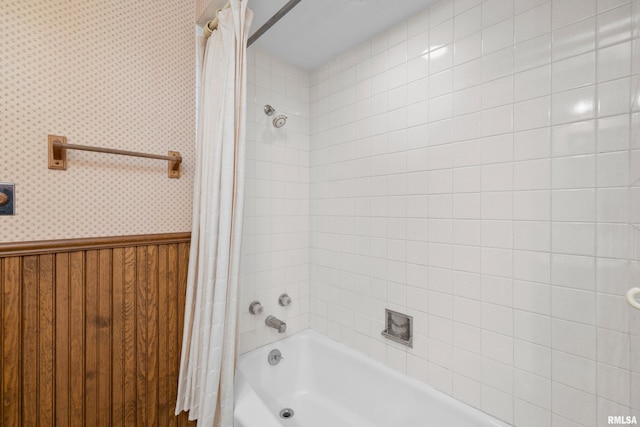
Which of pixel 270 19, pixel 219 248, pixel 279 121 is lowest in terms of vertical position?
pixel 219 248

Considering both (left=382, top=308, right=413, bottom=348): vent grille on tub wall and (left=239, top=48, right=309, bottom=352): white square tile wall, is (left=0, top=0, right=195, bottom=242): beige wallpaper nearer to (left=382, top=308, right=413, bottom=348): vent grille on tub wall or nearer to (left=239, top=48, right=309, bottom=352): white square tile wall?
(left=239, top=48, right=309, bottom=352): white square tile wall

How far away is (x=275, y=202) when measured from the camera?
185 cm

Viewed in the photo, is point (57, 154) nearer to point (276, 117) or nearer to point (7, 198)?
point (7, 198)

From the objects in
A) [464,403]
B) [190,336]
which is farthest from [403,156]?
[190,336]

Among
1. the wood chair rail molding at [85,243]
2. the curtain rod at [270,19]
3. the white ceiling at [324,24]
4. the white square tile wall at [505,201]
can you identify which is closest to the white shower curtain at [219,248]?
the curtain rod at [270,19]

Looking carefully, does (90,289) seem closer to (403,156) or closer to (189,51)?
(189,51)

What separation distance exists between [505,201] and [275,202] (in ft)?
4.29

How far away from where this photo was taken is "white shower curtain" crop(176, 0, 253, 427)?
3.80ft

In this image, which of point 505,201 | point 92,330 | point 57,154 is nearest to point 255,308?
point 92,330

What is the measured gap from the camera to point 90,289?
1112 millimetres

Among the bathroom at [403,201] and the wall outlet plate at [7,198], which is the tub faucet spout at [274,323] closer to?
the bathroom at [403,201]

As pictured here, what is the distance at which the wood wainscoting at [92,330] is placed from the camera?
981 millimetres

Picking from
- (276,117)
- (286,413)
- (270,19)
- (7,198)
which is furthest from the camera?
(276,117)

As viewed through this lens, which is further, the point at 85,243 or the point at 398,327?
the point at 398,327
